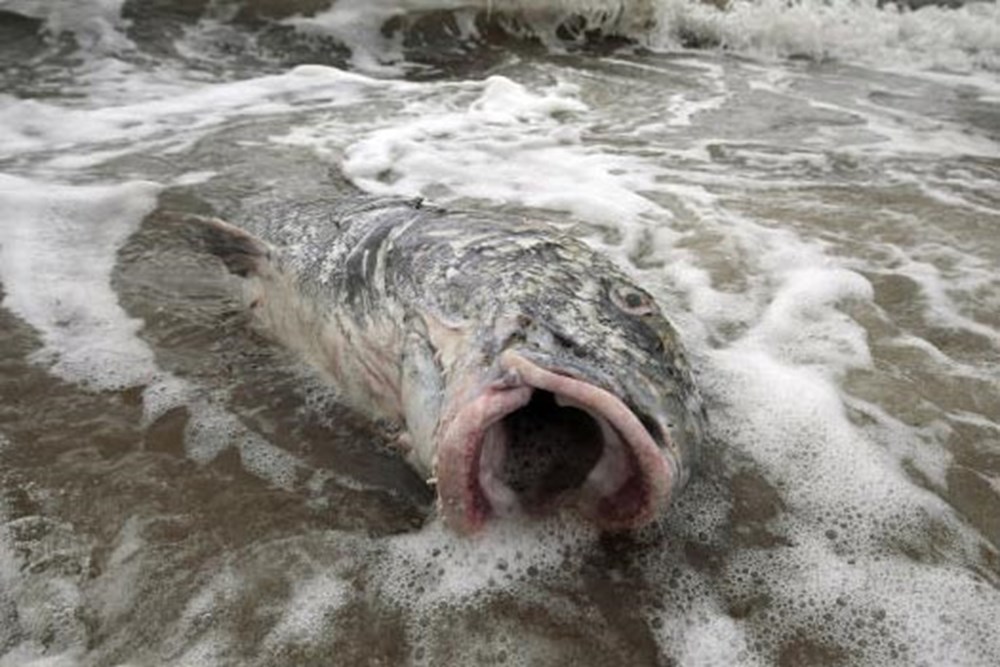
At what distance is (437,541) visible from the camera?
8.30ft

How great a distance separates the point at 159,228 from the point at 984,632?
4346mm

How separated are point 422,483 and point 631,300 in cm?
90

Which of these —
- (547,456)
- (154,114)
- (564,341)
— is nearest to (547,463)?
(547,456)

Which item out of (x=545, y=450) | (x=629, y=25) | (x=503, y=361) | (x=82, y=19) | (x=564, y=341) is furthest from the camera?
(x=629, y=25)

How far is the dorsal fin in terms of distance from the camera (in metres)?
3.70

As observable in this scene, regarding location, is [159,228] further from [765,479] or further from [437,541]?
[765,479]

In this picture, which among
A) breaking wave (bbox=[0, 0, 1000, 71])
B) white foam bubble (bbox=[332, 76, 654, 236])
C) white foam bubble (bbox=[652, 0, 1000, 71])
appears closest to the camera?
white foam bubble (bbox=[332, 76, 654, 236])

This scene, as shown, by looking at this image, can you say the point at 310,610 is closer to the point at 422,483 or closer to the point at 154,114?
the point at 422,483

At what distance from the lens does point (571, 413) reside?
246 cm

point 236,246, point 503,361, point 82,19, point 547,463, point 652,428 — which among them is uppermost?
point 503,361

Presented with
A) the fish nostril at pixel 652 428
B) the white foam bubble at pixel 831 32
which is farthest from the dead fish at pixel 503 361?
the white foam bubble at pixel 831 32

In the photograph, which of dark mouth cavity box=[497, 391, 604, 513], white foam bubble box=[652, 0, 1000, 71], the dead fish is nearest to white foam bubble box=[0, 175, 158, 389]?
the dead fish

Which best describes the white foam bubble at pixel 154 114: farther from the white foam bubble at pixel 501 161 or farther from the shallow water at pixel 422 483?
the white foam bubble at pixel 501 161

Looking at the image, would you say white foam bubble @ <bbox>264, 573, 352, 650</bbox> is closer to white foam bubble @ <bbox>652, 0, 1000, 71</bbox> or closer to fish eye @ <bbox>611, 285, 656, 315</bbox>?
fish eye @ <bbox>611, 285, 656, 315</bbox>
